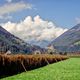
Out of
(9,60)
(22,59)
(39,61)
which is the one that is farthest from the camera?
(39,61)

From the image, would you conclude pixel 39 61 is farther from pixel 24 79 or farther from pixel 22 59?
pixel 24 79

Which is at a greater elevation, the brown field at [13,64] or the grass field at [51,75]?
the brown field at [13,64]

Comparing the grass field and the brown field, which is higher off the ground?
the brown field

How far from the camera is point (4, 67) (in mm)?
38625

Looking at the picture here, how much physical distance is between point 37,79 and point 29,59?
1066 inches

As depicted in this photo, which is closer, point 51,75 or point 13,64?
point 51,75

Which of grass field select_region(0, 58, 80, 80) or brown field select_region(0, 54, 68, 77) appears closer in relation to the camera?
grass field select_region(0, 58, 80, 80)

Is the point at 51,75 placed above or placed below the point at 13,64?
below

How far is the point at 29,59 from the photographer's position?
5403cm

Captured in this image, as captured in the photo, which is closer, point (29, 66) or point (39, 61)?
point (29, 66)

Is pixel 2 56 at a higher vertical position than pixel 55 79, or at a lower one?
higher

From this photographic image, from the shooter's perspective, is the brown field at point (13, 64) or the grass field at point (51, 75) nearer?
→ the grass field at point (51, 75)

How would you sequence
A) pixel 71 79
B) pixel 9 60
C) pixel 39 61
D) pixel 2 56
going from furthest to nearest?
1. pixel 39 61
2. pixel 9 60
3. pixel 2 56
4. pixel 71 79

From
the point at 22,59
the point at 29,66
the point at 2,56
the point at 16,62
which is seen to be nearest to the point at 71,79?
the point at 2,56
